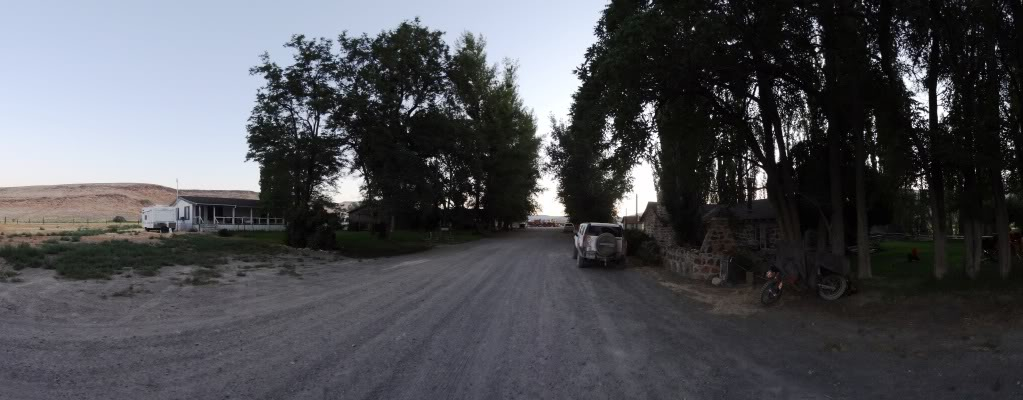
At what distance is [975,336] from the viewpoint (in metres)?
7.00

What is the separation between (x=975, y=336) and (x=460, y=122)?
32132mm

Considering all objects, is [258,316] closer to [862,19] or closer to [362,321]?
[362,321]

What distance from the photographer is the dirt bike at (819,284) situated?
10312 mm

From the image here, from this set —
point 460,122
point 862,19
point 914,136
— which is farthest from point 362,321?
point 460,122

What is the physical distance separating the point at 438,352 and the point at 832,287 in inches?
306

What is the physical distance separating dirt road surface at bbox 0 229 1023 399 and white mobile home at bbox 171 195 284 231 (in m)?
41.4

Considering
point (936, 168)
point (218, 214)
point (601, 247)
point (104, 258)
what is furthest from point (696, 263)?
point (218, 214)

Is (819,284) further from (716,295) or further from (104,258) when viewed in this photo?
(104,258)

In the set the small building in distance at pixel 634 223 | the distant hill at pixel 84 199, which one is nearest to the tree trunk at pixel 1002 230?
the small building in distance at pixel 634 223

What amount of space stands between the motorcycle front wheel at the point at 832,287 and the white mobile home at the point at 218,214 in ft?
151

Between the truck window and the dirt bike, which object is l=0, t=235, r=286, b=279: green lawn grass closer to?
the truck window

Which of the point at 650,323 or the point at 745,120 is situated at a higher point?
the point at 745,120

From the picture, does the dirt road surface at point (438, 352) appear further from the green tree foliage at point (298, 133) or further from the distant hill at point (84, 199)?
the distant hill at point (84, 199)

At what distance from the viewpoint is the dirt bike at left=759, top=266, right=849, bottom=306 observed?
33.8 ft
